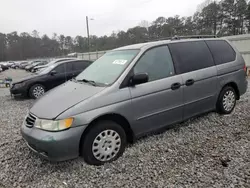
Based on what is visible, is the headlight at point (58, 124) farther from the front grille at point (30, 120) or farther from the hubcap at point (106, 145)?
the hubcap at point (106, 145)

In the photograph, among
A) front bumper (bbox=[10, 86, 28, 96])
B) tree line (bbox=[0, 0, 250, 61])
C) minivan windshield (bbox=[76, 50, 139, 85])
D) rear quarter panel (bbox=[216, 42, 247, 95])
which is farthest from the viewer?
tree line (bbox=[0, 0, 250, 61])

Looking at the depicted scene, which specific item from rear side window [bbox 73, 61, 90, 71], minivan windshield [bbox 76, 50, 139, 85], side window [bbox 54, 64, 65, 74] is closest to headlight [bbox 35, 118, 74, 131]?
minivan windshield [bbox 76, 50, 139, 85]

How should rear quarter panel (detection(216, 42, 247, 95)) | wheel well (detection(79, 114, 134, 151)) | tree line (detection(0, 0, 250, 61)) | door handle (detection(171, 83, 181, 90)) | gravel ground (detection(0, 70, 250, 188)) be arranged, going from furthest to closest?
tree line (detection(0, 0, 250, 61)), rear quarter panel (detection(216, 42, 247, 95)), door handle (detection(171, 83, 181, 90)), wheel well (detection(79, 114, 134, 151)), gravel ground (detection(0, 70, 250, 188))

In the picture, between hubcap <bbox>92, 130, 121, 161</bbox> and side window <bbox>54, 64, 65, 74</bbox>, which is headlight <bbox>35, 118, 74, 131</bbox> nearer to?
hubcap <bbox>92, 130, 121, 161</bbox>

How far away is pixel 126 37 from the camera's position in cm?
3878

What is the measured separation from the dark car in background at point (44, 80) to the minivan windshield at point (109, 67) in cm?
450

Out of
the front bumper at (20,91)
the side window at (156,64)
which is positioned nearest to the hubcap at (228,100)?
the side window at (156,64)

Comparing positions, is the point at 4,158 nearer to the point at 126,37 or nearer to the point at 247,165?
the point at 247,165

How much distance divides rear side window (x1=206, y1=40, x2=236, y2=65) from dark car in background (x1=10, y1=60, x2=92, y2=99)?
5.51m

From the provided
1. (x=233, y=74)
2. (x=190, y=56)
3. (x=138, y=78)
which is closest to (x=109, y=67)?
(x=138, y=78)

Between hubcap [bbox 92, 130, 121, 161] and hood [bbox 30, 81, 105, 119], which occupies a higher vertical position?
hood [bbox 30, 81, 105, 119]

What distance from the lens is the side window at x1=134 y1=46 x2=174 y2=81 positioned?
3371 millimetres

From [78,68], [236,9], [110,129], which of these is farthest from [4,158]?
[236,9]

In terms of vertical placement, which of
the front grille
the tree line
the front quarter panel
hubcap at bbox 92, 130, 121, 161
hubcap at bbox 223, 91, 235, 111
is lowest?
hubcap at bbox 92, 130, 121, 161
